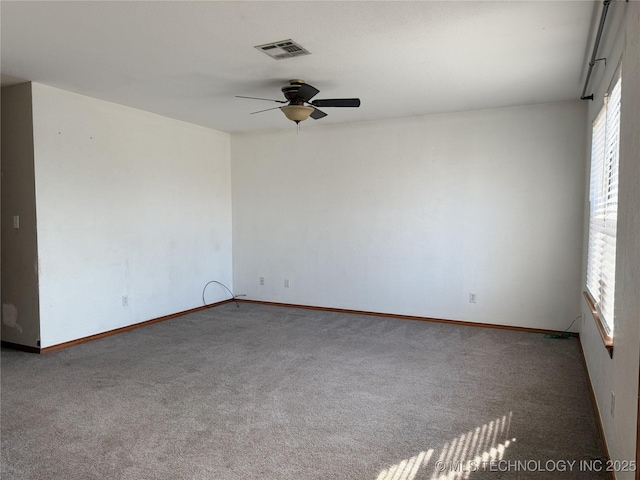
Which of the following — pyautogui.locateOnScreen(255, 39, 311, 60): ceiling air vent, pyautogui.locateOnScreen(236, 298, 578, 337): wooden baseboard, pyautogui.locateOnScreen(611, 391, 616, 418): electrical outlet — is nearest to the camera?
pyautogui.locateOnScreen(611, 391, 616, 418): electrical outlet

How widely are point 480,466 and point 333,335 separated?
2.63 m

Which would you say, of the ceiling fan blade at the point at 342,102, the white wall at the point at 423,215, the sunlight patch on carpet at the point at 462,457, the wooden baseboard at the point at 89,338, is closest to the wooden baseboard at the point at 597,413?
the sunlight patch on carpet at the point at 462,457

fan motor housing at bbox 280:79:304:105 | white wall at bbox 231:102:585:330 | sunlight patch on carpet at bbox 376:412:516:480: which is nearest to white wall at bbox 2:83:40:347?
fan motor housing at bbox 280:79:304:105

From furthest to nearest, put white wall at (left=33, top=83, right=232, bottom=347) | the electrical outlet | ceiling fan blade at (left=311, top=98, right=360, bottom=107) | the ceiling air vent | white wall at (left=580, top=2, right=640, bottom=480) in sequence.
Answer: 1. white wall at (left=33, top=83, right=232, bottom=347)
2. ceiling fan blade at (left=311, top=98, right=360, bottom=107)
3. the ceiling air vent
4. the electrical outlet
5. white wall at (left=580, top=2, right=640, bottom=480)

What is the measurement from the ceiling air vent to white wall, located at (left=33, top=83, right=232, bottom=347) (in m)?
2.43

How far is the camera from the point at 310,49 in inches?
127

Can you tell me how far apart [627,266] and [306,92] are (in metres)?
2.71

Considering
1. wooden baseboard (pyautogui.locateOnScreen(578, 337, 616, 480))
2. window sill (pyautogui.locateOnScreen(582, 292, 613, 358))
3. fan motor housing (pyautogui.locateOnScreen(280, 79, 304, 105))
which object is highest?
fan motor housing (pyautogui.locateOnScreen(280, 79, 304, 105))

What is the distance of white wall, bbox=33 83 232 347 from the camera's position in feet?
14.1

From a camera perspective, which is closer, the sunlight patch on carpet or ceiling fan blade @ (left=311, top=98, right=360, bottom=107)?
the sunlight patch on carpet

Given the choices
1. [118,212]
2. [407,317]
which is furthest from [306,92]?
[407,317]

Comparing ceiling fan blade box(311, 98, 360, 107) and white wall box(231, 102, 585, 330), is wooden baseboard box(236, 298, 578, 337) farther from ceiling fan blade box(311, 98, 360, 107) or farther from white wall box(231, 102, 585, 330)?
ceiling fan blade box(311, 98, 360, 107)

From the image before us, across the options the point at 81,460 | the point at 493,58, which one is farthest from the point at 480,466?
the point at 493,58

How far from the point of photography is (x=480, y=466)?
A: 90.4 inches
